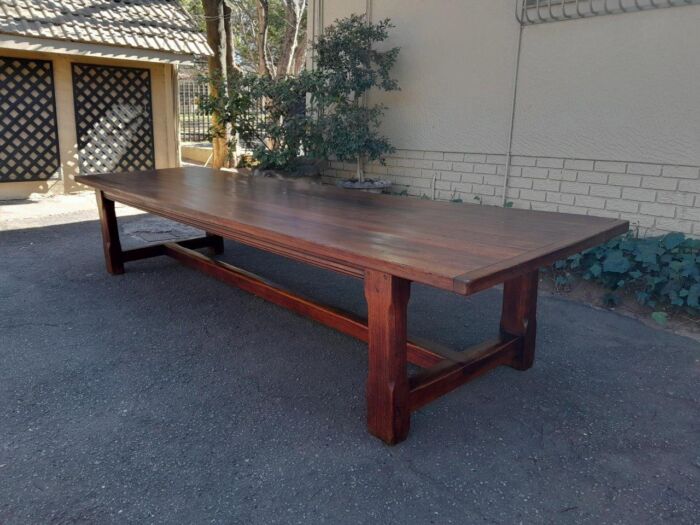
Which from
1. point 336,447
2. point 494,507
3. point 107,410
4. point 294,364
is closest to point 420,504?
point 494,507

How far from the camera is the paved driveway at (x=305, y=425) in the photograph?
5.24ft

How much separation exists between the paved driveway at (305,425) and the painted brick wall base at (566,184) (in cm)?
116

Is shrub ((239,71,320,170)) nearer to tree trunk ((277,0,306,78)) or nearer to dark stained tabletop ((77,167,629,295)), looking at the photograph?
dark stained tabletop ((77,167,629,295))

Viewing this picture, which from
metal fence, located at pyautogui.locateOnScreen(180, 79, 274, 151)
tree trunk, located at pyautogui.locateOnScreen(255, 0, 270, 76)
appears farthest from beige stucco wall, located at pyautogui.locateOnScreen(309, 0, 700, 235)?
metal fence, located at pyautogui.locateOnScreen(180, 79, 274, 151)

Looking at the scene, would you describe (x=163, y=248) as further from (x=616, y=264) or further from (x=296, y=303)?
(x=616, y=264)

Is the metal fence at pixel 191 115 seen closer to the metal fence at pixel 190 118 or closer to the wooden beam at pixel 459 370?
the metal fence at pixel 190 118

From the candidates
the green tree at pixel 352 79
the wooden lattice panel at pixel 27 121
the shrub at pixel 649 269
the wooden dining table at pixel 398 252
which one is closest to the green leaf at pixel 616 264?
the shrub at pixel 649 269

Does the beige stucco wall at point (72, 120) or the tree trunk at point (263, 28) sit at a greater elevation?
the tree trunk at point (263, 28)

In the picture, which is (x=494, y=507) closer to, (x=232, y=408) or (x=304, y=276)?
(x=232, y=408)

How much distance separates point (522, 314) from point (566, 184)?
238cm

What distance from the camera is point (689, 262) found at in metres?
3.23

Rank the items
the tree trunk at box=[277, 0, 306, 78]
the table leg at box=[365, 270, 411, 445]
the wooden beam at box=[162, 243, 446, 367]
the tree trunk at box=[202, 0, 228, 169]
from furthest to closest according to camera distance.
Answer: the tree trunk at box=[277, 0, 306, 78]
the tree trunk at box=[202, 0, 228, 169]
the wooden beam at box=[162, 243, 446, 367]
the table leg at box=[365, 270, 411, 445]

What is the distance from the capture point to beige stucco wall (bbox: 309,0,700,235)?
374 centimetres

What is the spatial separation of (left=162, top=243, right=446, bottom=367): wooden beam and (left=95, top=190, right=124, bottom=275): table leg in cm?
39
